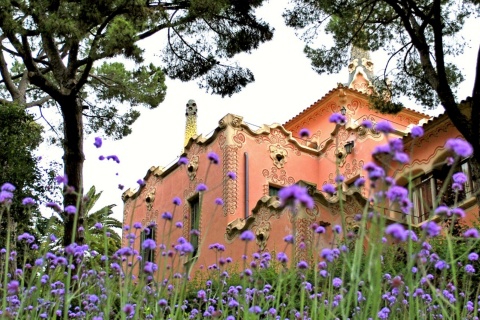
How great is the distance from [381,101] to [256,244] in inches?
164

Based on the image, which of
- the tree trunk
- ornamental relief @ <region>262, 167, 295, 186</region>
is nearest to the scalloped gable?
ornamental relief @ <region>262, 167, 295, 186</region>

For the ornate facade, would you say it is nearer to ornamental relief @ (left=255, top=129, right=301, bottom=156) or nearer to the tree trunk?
ornamental relief @ (left=255, top=129, right=301, bottom=156)

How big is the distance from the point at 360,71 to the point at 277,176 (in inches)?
277

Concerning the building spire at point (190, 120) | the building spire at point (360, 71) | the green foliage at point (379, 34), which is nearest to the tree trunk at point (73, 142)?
the green foliage at point (379, 34)

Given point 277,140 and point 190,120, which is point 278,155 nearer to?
point 277,140

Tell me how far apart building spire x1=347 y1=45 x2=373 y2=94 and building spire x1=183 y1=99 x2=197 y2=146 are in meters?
6.25

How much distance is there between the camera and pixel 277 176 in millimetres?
17766

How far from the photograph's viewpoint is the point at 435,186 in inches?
593

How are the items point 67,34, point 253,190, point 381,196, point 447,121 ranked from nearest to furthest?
1. point 381,196
2. point 67,34
3. point 447,121
4. point 253,190

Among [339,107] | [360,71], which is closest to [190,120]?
[360,71]

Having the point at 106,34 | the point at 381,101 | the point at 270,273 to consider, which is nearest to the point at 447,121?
the point at 381,101

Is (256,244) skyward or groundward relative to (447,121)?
groundward

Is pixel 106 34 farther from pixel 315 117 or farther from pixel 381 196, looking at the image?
pixel 315 117

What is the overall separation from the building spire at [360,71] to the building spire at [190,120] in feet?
20.5
